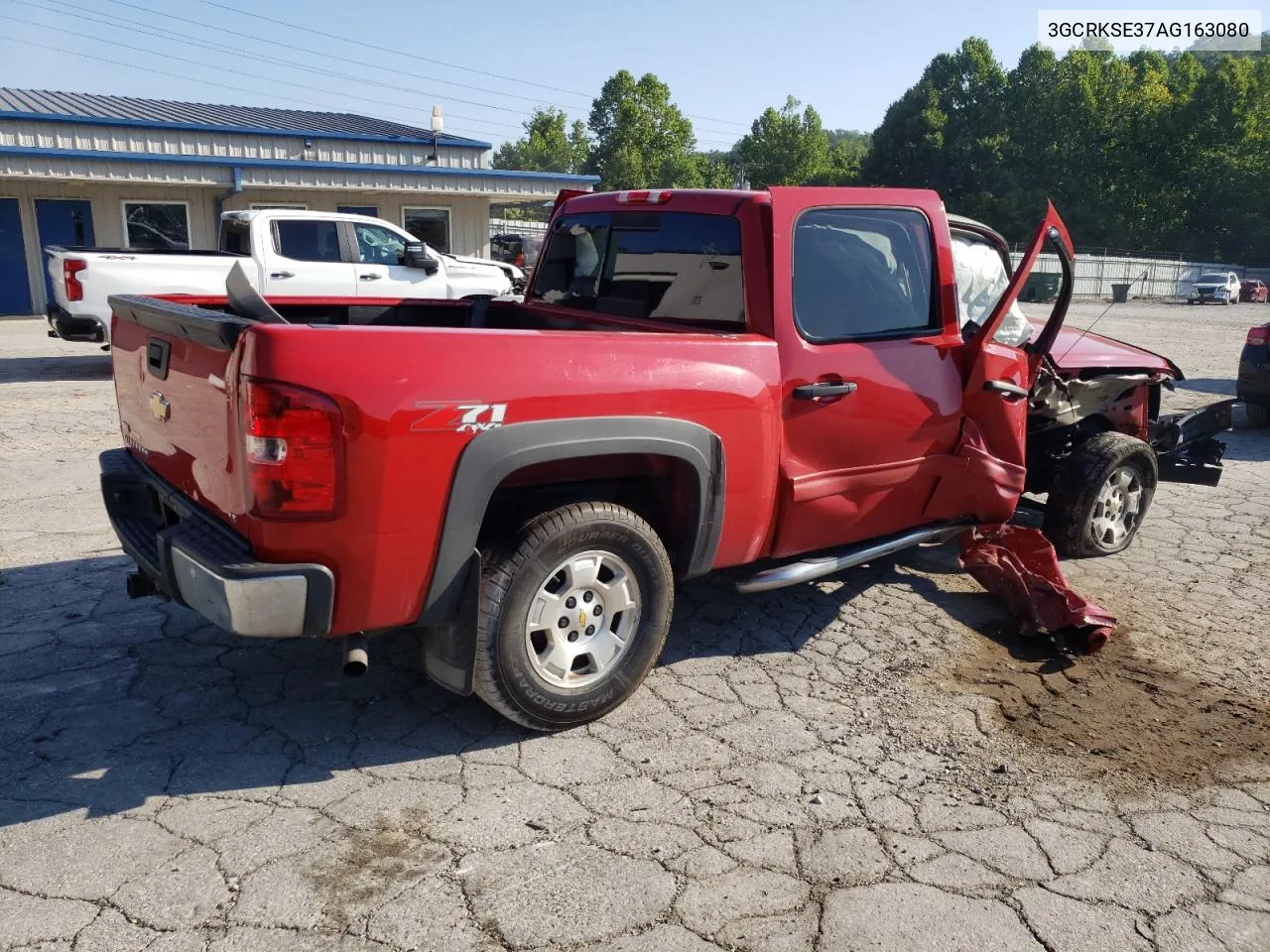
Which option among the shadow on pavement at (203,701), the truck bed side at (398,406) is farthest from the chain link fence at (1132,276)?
the truck bed side at (398,406)

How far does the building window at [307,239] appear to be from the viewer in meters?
12.7

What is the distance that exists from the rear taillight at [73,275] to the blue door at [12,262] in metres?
11.1

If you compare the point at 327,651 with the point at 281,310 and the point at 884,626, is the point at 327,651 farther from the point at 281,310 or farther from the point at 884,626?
the point at 884,626

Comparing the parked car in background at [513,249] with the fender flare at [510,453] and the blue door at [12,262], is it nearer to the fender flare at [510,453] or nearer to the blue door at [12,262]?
the blue door at [12,262]

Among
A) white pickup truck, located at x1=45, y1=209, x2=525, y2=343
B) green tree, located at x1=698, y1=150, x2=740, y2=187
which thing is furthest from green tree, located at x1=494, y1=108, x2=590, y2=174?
white pickup truck, located at x1=45, y1=209, x2=525, y2=343

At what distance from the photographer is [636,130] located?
193ft

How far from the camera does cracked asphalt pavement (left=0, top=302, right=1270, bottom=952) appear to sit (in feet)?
8.70

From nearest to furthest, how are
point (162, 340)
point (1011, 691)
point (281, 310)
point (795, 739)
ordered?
point (162, 340) → point (795, 739) → point (1011, 691) → point (281, 310)

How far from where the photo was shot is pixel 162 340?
343 centimetres

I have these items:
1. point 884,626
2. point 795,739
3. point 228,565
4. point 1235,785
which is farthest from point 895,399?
point 228,565

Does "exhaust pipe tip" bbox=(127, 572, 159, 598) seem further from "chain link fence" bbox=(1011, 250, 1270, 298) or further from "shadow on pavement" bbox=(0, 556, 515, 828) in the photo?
"chain link fence" bbox=(1011, 250, 1270, 298)

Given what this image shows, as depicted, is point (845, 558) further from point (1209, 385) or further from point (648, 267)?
point (1209, 385)

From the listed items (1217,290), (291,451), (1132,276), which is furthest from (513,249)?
(1132,276)

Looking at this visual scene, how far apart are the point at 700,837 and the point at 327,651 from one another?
1957mm
